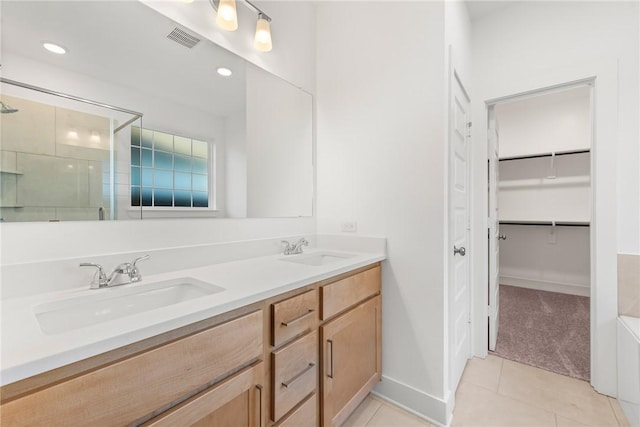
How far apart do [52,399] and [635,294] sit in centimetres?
271

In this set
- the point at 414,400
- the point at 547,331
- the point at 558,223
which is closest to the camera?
the point at 414,400

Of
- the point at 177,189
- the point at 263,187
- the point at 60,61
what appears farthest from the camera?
the point at 263,187

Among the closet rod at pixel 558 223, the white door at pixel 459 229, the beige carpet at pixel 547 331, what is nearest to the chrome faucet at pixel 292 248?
the white door at pixel 459 229

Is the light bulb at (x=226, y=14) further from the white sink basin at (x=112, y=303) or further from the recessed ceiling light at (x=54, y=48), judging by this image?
the white sink basin at (x=112, y=303)

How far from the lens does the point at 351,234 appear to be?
1.88 m

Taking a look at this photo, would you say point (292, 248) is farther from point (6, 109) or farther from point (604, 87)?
point (604, 87)

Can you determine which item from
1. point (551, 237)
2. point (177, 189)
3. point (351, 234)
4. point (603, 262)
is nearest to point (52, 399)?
point (177, 189)

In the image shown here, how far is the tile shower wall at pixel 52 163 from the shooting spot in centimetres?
91

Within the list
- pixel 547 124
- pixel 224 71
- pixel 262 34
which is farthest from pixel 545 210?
pixel 224 71

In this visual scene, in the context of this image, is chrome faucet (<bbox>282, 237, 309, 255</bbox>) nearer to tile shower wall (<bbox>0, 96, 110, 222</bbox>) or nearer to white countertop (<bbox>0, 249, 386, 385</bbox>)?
white countertop (<bbox>0, 249, 386, 385</bbox>)

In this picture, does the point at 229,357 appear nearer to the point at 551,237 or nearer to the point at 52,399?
the point at 52,399

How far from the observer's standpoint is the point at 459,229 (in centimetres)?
186

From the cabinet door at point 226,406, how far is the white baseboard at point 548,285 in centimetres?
438

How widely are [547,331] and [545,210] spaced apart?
6.40 feet
